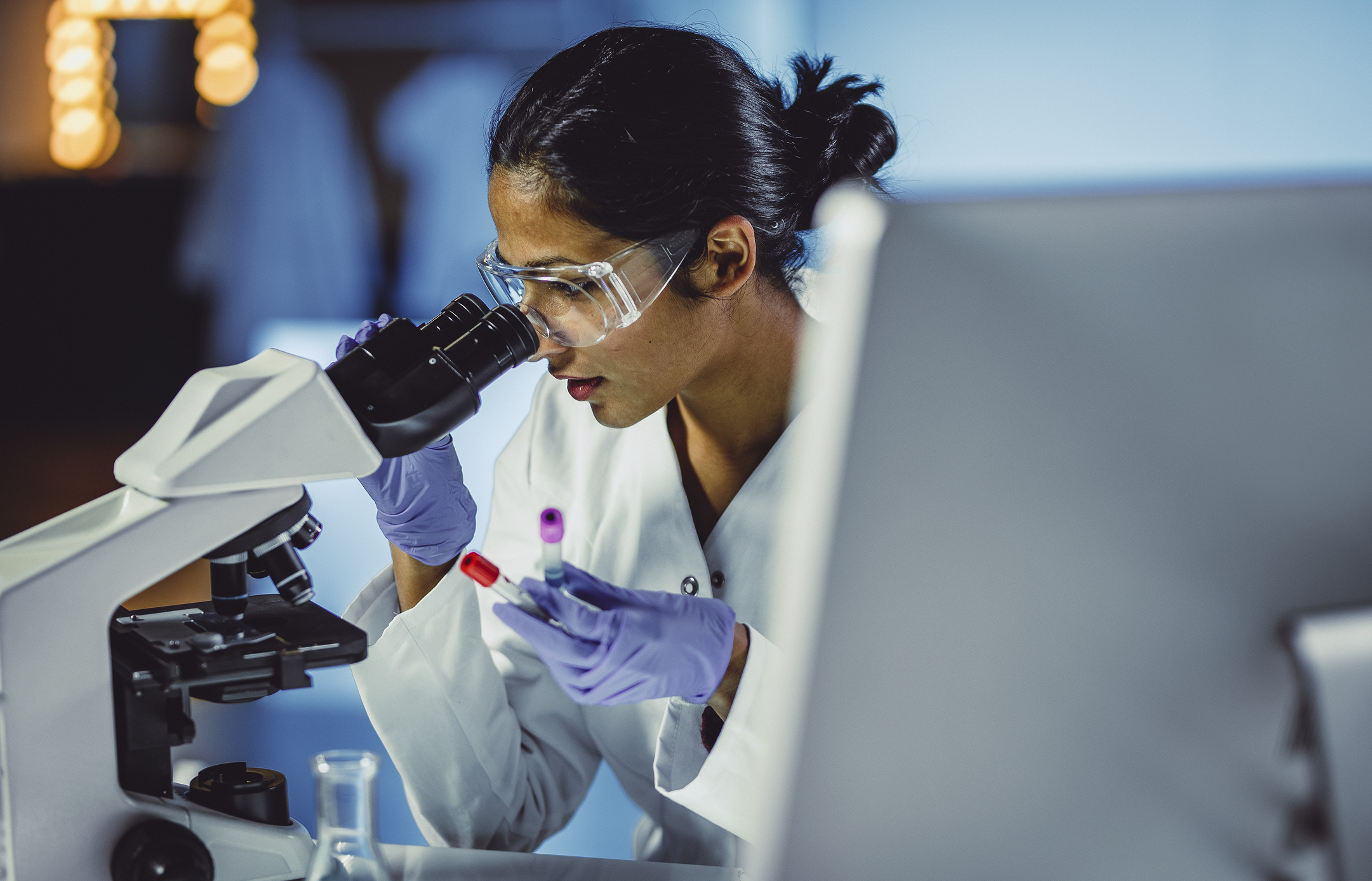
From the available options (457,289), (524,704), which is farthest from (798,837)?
(457,289)

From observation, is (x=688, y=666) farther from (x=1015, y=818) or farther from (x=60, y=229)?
(x=60, y=229)

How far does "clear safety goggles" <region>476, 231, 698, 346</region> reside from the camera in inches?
46.3

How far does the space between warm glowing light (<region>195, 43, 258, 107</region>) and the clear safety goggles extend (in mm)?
3928

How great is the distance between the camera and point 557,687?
1.47m

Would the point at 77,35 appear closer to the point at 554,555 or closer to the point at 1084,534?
the point at 554,555

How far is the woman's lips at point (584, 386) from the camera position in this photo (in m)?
1.31

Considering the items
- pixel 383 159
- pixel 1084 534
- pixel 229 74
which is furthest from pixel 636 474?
pixel 229 74

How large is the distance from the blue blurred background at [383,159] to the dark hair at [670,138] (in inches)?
6.3

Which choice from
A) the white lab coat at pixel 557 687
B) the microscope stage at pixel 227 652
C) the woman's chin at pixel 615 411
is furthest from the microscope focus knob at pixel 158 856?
the woman's chin at pixel 615 411

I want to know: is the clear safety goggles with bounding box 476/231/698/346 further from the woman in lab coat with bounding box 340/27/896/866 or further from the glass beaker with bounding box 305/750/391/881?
the glass beaker with bounding box 305/750/391/881

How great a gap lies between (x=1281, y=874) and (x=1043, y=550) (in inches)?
9.0

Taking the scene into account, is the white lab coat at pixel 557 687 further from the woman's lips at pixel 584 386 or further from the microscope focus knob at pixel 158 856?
the microscope focus knob at pixel 158 856

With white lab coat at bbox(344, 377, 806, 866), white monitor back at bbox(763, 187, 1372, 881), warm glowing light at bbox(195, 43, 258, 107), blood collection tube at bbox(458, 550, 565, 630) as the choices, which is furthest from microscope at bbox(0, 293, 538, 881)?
warm glowing light at bbox(195, 43, 258, 107)

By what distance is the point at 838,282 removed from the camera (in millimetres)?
455
